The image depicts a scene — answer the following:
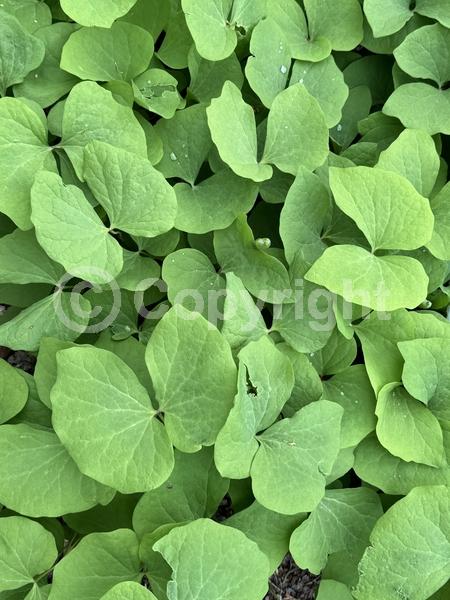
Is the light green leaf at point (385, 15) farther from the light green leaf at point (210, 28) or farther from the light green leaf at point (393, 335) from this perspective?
the light green leaf at point (393, 335)

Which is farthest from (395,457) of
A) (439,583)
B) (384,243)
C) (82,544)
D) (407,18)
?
(407,18)

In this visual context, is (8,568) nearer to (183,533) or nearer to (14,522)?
(14,522)

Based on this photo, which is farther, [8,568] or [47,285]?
[47,285]

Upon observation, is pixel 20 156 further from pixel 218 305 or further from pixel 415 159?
pixel 415 159

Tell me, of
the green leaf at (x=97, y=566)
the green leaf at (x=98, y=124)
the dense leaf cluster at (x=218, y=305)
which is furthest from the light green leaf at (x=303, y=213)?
the green leaf at (x=97, y=566)

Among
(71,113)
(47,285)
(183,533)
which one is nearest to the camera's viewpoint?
(183,533)

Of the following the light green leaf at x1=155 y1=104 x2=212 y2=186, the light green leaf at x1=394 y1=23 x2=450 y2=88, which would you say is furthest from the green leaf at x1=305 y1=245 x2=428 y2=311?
the light green leaf at x1=394 y1=23 x2=450 y2=88

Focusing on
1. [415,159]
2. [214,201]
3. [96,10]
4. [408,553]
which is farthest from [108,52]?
[408,553]
